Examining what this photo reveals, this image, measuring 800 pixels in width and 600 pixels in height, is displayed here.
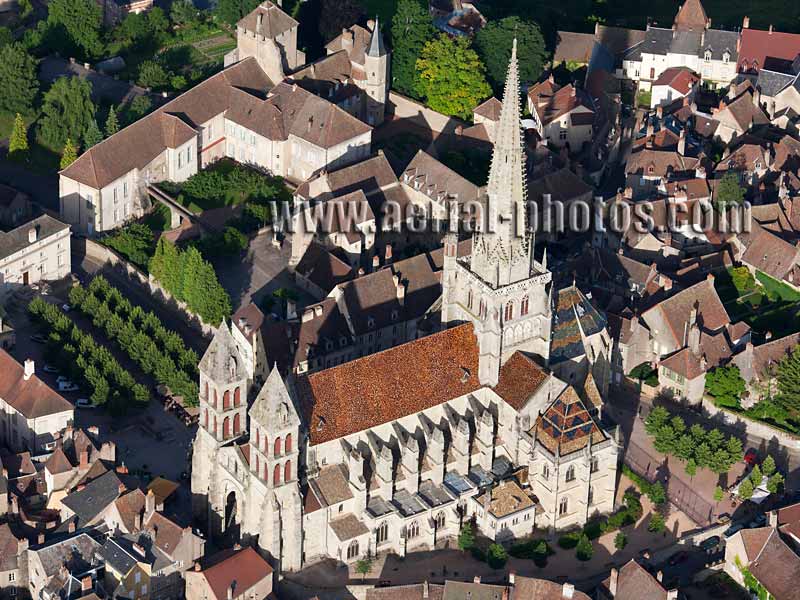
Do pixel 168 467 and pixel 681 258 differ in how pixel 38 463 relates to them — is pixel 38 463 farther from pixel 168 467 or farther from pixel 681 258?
pixel 681 258

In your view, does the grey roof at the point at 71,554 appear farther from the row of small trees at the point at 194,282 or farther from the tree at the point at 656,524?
the tree at the point at 656,524

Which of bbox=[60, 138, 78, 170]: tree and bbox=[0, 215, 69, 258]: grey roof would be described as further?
bbox=[60, 138, 78, 170]: tree

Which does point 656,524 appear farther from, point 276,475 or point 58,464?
point 58,464

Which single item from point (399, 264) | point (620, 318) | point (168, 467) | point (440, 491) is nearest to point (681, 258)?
point (620, 318)

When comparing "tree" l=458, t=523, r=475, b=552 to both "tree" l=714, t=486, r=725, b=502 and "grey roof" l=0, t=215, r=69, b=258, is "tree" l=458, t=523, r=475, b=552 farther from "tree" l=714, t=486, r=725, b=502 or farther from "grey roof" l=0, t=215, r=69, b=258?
"grey roof" l=0, t=215, r=69, b=258

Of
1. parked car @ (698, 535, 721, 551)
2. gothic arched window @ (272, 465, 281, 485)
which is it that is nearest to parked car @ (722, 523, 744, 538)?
parked car @ (698, 535, 721, 551)
